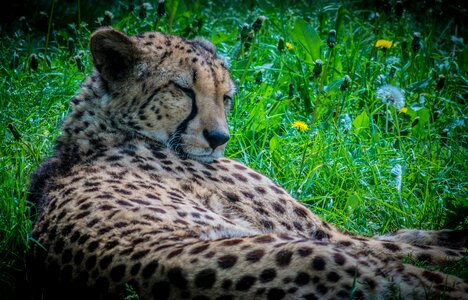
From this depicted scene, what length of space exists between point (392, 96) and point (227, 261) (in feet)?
9.87

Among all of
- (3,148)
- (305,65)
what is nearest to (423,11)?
(305,65)

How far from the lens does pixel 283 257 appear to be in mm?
2553

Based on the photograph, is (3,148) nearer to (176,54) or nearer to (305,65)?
(176,54)

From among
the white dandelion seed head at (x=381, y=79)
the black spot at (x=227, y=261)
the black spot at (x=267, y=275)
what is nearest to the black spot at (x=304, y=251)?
the black spot at (x=267, y=275)

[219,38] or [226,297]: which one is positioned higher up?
[219,38]

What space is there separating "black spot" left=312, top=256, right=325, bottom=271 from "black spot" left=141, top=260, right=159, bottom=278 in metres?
0.55

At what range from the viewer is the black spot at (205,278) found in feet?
8.21

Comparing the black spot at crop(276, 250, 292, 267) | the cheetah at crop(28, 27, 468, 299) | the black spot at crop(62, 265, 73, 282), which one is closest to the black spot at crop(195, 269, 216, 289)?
the cheetah at crop(28, 27, 468, 299)

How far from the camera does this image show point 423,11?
744 cm

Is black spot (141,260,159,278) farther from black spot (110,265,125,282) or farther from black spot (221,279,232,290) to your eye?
black spot (221,279,232,290)

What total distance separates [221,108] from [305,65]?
6.10 ft

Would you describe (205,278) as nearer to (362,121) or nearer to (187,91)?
(187,91)

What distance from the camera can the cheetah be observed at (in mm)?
2541

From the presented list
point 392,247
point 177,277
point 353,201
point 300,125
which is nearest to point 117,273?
point 177,277
